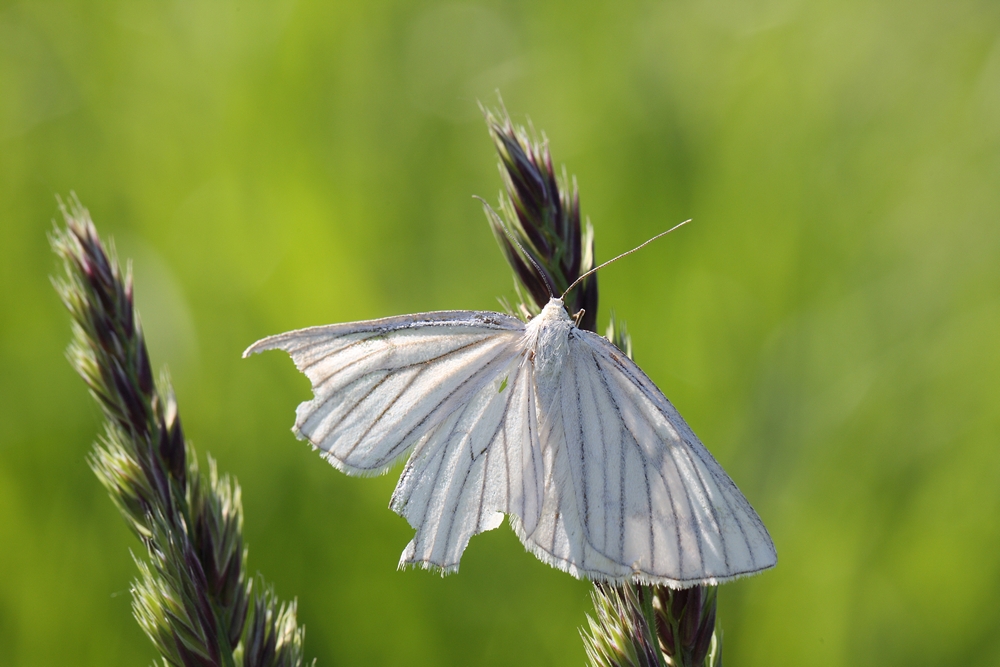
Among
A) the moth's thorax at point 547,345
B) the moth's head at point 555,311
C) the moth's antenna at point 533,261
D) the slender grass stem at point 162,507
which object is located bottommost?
the slender grass stem at point 162,507

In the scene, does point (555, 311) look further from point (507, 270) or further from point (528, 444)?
point (507, 270)

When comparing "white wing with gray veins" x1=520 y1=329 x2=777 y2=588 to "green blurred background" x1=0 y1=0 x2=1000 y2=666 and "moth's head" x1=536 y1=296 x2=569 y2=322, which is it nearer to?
"moth's head" x1=536 y1=296 x2=569 y2=322

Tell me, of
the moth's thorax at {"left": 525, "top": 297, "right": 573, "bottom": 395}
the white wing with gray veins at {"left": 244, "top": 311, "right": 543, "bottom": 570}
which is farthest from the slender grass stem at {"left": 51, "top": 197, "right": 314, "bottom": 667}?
the moth's thorax at {"left": 525, "top": 297, "right": 573, "bottom": 395}

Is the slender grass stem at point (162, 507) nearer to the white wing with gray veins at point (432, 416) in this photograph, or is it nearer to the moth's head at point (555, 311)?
the white wing with gray veins at point (432, 416)

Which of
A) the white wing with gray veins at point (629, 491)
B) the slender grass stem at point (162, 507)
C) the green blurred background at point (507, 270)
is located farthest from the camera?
the green blurred background at point (507, 270)

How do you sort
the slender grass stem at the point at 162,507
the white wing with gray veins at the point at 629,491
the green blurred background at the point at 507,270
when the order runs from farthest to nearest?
the green blurred background at the point at 507,270, the slender grass stem at the point at 162,507, the white wing with gray veins at the point at 629,491

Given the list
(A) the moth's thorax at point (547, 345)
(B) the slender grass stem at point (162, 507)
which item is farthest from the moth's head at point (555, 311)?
(B) the slender grass stem at point (162, 507)

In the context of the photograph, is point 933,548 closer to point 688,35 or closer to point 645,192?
point 645,192
